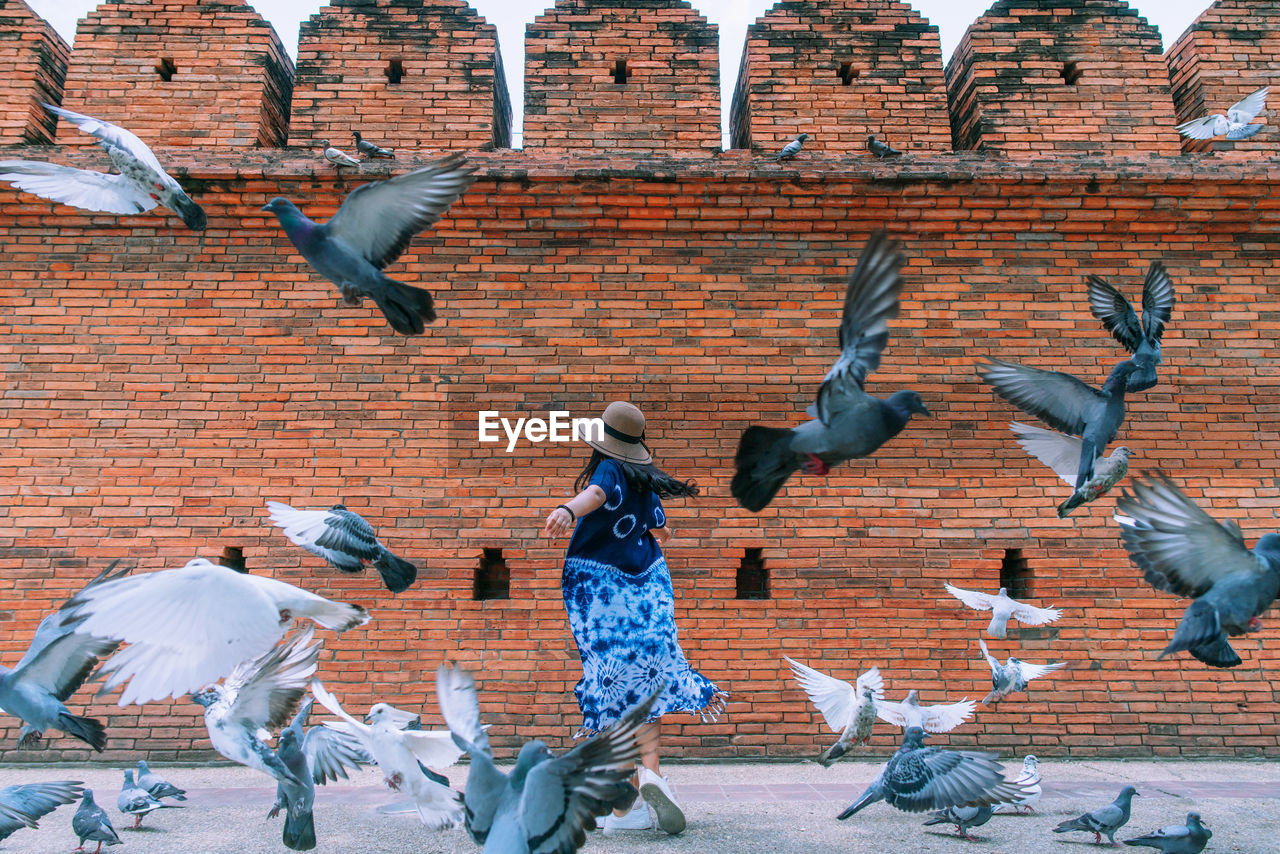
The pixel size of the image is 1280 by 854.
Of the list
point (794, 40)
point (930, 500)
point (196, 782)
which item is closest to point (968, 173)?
point (794, 40)

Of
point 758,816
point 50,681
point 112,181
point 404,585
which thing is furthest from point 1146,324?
point 50,681

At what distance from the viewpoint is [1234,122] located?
246 inches

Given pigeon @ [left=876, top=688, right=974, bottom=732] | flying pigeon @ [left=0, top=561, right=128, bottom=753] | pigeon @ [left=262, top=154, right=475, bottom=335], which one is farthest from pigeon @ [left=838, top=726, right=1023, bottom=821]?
flying pigeon @ [left=0, top=561, right=128, bottom=753]

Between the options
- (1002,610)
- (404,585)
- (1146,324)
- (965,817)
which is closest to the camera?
(965,817)

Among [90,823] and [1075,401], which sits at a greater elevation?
[1075,401]

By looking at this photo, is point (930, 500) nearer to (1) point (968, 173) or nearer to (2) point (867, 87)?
(1) point (968, 173)

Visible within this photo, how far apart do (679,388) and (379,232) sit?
3160mm

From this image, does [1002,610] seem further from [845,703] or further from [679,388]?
[679,388]

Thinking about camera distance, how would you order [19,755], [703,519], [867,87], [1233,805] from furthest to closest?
[867,87]
[703,519]
[19,755]
[1233,805]

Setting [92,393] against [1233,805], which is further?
[92,393]

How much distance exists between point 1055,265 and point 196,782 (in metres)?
6.57

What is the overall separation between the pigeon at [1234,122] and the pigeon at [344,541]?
21.1 feet

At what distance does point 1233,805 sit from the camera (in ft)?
13.0

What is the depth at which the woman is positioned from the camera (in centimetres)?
346
